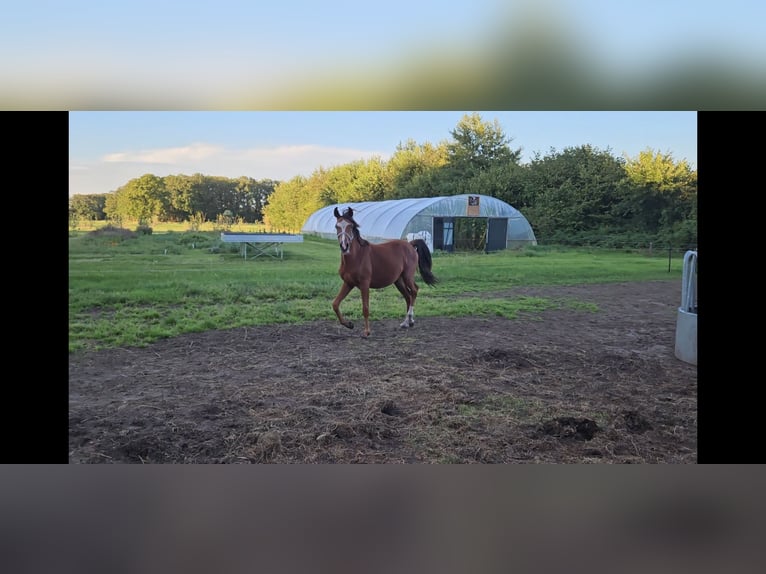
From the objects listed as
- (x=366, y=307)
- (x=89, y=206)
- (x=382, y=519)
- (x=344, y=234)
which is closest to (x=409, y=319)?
(x=366, y=307)

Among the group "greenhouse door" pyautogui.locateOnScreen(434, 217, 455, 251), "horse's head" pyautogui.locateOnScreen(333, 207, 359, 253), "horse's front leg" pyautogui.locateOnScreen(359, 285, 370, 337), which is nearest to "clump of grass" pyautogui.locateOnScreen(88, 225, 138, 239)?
"horse's head" pyautogui.locateOnScreen(333, 207, 359, 253)

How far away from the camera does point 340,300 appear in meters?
5.82

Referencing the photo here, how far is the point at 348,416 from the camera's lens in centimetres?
525

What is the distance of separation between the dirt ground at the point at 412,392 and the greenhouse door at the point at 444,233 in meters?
0.71

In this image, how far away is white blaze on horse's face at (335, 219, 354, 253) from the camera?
5.79m

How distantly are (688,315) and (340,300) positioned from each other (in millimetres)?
3178

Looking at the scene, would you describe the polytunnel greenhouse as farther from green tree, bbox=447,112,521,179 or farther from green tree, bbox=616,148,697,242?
green tree, bbox=616,148,697,242
